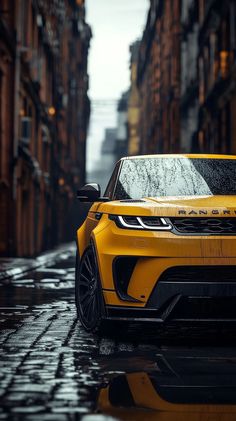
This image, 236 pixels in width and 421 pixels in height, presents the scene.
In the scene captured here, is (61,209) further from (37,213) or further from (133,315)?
(133,315)

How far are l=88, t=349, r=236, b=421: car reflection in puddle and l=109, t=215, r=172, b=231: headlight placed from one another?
104cm

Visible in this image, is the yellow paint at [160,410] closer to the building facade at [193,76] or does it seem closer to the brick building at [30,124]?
the building facade at [193,76]

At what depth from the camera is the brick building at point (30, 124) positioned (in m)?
30.8

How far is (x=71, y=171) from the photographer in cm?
7569

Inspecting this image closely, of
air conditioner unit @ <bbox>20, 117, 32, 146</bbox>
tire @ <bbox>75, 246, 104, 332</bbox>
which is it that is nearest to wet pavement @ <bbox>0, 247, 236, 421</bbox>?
tire @ <bbox>75, 246, 104, 332</bbox>

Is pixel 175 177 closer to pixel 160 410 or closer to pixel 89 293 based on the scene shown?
pixel 89 293

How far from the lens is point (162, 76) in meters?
65.9

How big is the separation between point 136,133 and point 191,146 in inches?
2772

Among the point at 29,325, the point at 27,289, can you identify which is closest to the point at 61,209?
the point at 27,289

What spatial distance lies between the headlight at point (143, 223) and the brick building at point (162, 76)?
143ft

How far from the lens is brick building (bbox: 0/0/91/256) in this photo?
3080 cm

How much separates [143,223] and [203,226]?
0.50 m

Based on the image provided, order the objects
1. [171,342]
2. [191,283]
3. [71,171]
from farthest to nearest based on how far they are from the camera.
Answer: [71,171] → [171,342] → [191,283]

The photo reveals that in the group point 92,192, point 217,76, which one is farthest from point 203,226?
point 217,76
